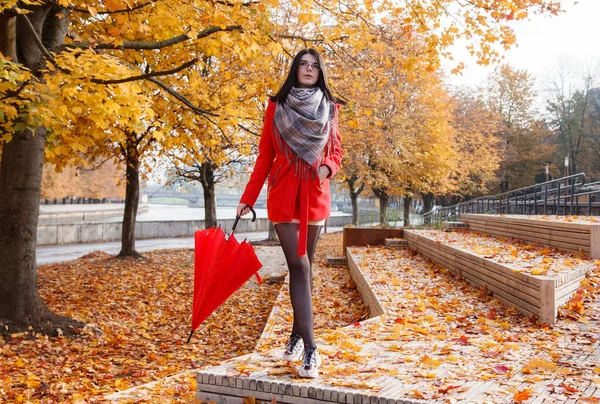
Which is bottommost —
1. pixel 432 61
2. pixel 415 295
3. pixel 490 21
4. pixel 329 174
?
pixel 415 295

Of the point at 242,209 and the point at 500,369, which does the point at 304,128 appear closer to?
the point at 242,209

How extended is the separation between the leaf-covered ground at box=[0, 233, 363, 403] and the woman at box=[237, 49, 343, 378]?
109cm

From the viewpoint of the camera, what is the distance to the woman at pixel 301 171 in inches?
136

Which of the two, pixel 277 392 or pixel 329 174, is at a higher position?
pixel 329 174

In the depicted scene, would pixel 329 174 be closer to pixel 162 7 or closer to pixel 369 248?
pixel 162 7

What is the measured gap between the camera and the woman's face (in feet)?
11.7

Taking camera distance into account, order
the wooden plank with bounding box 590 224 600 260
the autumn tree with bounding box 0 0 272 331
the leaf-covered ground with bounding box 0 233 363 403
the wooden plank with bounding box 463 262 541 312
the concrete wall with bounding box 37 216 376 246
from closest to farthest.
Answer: the wooden plank with bounding box 463 262 541 312
the leaf-covered ground with bounding box 0 233 363 403
the wooden plank with bounding box 590 224 600 260
the autumn tree with bounding box 0 0 272 331
the concrete wall with bounding box 37 216 376 246

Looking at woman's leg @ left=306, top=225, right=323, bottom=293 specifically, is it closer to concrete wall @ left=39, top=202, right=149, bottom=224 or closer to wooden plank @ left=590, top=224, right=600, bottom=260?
wooden plank @ left=590, top=224, right=600, bottom=260

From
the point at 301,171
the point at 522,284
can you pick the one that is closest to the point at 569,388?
the point at 301,171

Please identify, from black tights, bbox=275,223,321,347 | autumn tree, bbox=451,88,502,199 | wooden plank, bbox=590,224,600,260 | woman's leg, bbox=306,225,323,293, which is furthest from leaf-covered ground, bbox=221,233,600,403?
autumn tree, bbox=451,88,502,199

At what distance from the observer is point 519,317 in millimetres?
5422

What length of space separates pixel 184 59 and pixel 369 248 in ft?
20.1

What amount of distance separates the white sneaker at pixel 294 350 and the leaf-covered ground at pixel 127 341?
0.72 meters

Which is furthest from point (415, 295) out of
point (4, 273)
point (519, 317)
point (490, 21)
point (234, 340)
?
point (4, 273)
